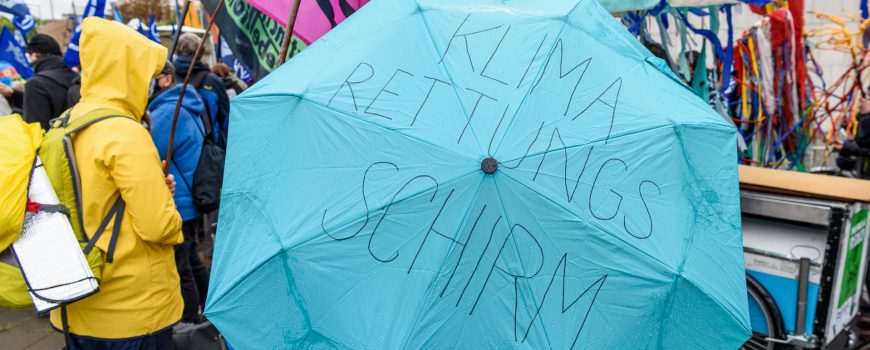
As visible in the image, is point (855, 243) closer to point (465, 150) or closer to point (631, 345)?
point (631, 345)

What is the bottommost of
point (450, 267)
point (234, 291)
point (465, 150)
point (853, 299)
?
point (853, 299)

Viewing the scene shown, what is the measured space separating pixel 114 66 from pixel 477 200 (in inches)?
61.4

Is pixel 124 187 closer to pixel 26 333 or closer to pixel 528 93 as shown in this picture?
pixel 528 93

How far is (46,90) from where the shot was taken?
5.23 meters

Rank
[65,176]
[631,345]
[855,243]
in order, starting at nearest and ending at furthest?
[631,345] < [65,176] < [855,243]

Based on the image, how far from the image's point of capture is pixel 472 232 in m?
1.79

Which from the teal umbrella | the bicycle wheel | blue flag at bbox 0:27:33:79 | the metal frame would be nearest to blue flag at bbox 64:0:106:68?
blue flag at bbox 0:27:33:79

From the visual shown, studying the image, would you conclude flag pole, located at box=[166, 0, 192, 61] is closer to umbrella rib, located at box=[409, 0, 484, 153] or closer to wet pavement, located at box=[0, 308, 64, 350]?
umbrella rib, located at box=[409, 0, 484, 153]

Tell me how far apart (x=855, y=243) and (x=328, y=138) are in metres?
2.83

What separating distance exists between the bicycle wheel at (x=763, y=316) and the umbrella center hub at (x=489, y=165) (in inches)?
86.7

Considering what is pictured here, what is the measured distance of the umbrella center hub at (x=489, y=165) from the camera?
1742mm

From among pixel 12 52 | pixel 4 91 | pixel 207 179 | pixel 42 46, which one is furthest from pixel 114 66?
pixel 12 52

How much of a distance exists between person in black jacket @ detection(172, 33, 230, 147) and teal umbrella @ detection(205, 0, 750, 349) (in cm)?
283

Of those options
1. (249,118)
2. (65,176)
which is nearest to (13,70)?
(65,176)
